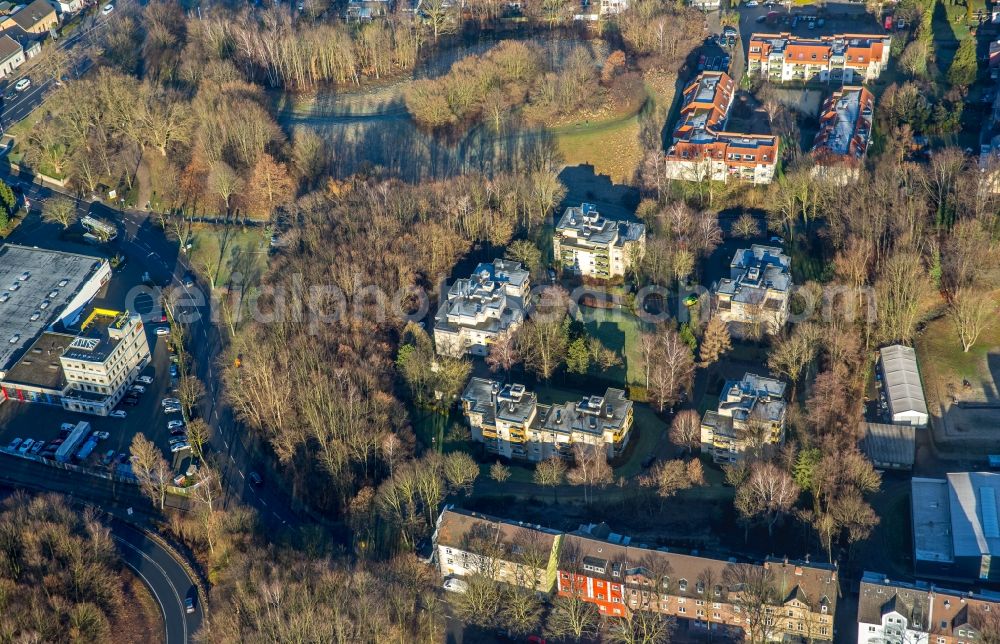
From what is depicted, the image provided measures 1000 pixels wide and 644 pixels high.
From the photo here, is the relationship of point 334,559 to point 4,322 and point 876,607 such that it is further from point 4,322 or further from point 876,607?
point 4,322

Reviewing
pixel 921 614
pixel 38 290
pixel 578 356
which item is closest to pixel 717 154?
pixel 578 356

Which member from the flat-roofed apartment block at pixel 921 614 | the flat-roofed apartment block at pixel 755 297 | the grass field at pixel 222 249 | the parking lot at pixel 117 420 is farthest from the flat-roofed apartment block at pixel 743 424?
the grass field at pixel 222 249

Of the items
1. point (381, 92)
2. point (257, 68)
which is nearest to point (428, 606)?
point (381, 92)

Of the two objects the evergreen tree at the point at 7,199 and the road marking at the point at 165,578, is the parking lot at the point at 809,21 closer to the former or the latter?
the evergreen tree at the point at 7,199

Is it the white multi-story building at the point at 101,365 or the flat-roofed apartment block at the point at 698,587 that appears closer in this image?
the flat-roofed apartment block at the point at 698,587

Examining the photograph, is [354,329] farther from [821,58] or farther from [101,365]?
[821,58]

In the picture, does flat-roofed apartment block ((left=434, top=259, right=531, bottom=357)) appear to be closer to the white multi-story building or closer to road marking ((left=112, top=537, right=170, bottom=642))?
the white multi-story building

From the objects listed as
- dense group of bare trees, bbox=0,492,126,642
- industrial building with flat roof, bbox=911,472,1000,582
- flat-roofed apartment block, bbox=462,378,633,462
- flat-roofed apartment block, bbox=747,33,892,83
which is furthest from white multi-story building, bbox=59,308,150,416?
flat-roofed apartment block, bbox=747,33,892,83
